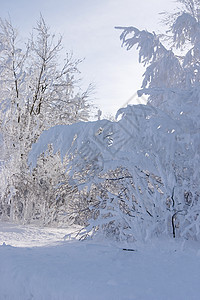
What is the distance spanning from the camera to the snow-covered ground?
2.74m

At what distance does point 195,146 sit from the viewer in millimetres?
4449

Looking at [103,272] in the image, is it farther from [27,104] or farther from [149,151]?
[27,104]

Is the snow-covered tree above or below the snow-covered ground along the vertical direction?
above

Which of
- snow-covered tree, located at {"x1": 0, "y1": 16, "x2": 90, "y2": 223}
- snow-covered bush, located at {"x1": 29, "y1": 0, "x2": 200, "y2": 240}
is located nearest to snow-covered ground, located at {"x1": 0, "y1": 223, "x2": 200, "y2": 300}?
snow-covered bush, located at {"x1": 29, "y1": 0, "x2": 200, "y2": 240}

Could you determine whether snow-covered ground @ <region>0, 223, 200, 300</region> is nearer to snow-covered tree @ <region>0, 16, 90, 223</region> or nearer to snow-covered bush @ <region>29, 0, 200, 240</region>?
snow-covered bush @ <region>29, 0, 200, 240</region>

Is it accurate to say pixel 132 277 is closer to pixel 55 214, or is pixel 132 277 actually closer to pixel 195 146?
pixel 195 146

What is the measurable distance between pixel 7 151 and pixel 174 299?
26.6ft

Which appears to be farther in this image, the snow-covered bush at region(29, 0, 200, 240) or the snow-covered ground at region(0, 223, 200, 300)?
the snow-covered bush at region(29, 0, 200, 240)

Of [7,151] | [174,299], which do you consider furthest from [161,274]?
[7,151]

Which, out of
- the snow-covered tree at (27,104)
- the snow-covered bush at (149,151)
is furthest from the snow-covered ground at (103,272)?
the snow-covered tree at (27,104)

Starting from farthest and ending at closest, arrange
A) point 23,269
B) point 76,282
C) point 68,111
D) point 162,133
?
point 68,111, point 162,133, point 23,269, point 76,282

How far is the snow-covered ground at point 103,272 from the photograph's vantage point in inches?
108

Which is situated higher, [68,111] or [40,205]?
[68,111]

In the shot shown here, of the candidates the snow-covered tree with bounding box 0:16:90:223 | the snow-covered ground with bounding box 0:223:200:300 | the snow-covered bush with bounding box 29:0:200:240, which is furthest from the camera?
the snow-covered tree with bounding box 0:16:90:223
